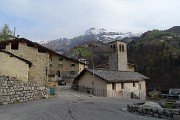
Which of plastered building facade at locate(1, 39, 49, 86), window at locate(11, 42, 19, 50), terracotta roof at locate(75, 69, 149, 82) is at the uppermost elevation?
window at locate(11, 42, 19, 50)

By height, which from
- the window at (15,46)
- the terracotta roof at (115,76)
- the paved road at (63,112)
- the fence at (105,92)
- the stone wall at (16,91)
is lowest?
the paved road at (63,112)

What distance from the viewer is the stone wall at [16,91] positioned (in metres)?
25.1

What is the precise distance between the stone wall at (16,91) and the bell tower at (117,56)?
1162 inches

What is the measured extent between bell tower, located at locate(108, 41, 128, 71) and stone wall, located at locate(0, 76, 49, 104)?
29507mm

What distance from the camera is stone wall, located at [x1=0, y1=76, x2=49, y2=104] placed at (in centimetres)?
2511

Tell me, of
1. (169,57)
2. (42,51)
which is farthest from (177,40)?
(42,51)

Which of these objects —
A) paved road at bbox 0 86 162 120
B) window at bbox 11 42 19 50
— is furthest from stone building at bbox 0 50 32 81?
window at bbox 11 42 19 50

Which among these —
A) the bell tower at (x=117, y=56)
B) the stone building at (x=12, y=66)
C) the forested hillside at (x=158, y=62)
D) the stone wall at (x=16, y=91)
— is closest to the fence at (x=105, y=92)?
the bell tower at (x=117, y=56)

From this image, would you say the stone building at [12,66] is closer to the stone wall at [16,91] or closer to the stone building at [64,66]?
the stone wall at [16,91]

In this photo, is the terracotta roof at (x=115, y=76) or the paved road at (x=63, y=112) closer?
the paved road at (x=63, y=112)

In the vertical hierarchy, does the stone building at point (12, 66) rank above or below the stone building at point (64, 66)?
below

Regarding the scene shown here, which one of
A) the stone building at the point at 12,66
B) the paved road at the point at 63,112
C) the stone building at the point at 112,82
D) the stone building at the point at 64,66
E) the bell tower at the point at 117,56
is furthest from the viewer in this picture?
the stone building at the point at 64,66

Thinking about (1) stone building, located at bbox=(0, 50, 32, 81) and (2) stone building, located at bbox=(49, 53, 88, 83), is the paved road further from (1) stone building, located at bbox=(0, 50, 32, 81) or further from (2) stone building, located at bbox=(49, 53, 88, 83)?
(2) stone building, located at bbox=(49, 53, 88, 83)

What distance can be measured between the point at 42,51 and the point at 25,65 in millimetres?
7909
